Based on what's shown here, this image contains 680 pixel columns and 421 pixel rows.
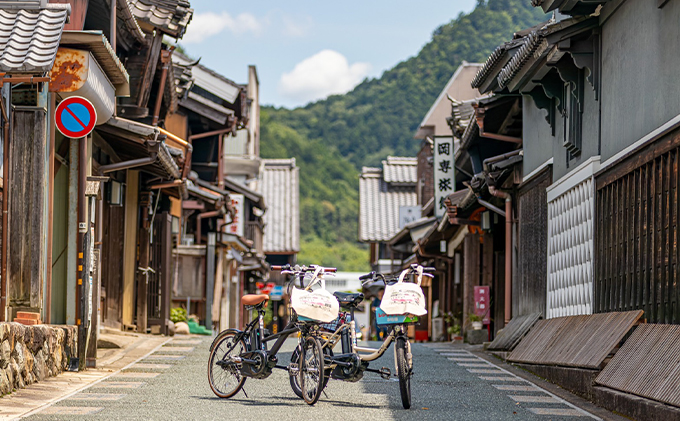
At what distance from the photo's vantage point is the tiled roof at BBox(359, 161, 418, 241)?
1854 inches

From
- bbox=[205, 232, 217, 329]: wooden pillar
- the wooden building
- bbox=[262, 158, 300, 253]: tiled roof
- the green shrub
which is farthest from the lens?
bbox=[262, 158, 300, 253]: tiled roof

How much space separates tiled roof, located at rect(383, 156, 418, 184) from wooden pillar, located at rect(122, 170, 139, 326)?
2890 centimetres

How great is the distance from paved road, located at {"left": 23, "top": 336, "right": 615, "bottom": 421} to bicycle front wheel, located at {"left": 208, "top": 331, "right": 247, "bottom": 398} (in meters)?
0.13

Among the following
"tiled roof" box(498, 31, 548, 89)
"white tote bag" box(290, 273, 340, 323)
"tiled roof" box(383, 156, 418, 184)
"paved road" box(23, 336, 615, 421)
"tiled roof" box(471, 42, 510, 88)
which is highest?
"tiled roof" box(383, 156, 418, 184)

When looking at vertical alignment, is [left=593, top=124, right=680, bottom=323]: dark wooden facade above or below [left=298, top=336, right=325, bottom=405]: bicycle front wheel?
above

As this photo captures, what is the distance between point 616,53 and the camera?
11594 millimetres

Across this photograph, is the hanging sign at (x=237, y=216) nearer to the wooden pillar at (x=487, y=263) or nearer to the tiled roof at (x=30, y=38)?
the wooden pillar at (x=487, y=263)

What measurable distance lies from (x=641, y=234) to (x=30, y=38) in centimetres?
691

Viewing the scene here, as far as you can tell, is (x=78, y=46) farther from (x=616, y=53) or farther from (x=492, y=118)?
(x=492, y=118)

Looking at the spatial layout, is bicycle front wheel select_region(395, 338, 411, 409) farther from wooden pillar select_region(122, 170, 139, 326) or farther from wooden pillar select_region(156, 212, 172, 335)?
wooden pillar select_region(156, 212, 172, 335)

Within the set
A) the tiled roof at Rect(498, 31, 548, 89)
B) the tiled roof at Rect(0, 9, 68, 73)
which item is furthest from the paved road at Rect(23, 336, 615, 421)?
the tiled roof at Rect(498, 31, 548, 89)

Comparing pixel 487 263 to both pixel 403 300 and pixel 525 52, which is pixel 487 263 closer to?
pixel 525 52

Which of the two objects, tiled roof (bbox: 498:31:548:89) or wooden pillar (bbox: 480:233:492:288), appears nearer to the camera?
tiled roof (bbox: 498:31:548:89)

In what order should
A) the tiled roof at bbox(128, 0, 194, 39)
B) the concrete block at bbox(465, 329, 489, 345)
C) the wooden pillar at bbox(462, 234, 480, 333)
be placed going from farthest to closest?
the wooden pillar at bbox(462, 234, 480, 333) < the concrete block at bbox(465, 329, 489, 345) < the tiled roof at bbox(128, 0, 194, 39)
